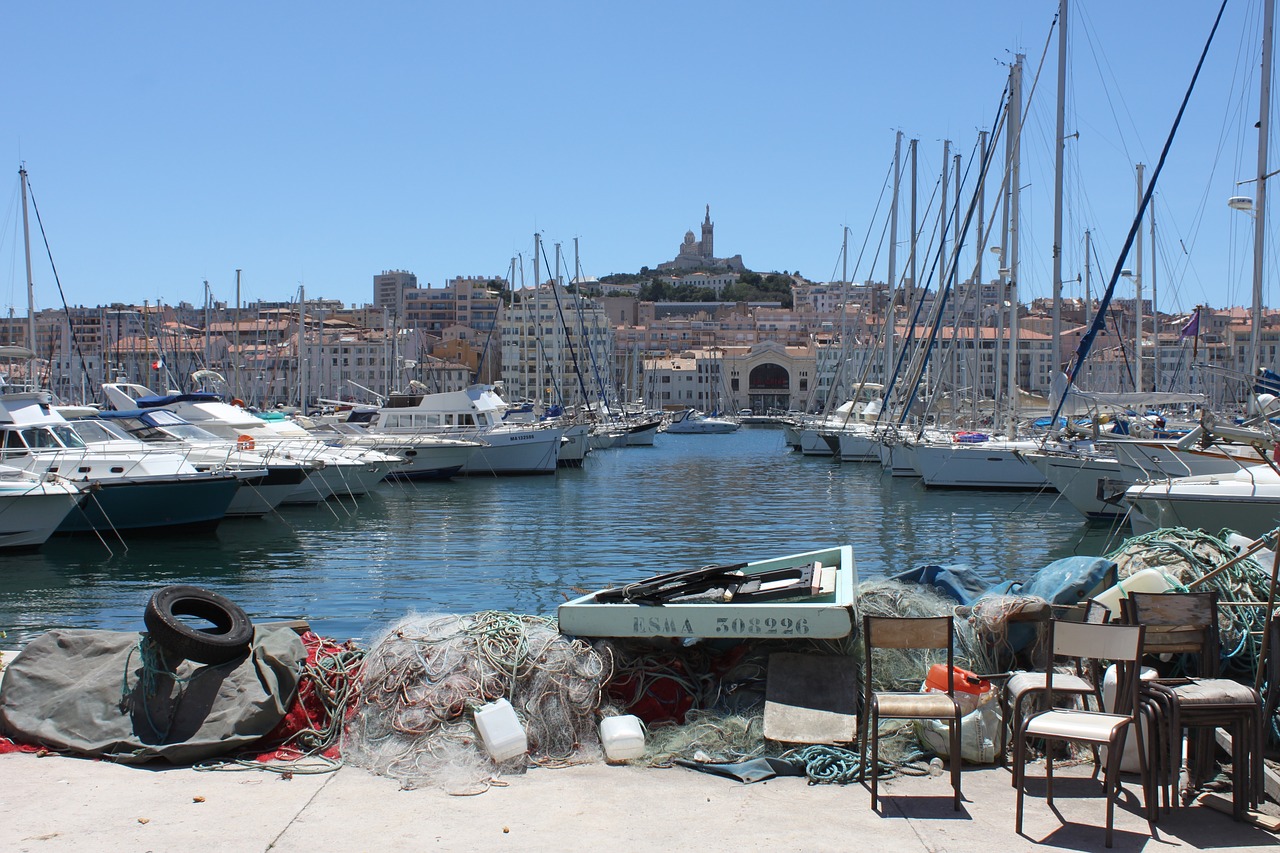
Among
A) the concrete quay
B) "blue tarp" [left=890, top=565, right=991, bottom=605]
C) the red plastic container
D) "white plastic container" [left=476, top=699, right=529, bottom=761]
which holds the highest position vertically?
"blue tarp" [left=890, top=565, right=991, bottom=605]

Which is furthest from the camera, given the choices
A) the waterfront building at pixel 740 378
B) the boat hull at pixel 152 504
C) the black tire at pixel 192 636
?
the waterfront building at pixel 740 378

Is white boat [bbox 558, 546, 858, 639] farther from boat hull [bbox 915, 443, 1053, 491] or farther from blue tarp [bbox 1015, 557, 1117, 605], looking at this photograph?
boat hull [bbox 915, 443, 1053, 491]

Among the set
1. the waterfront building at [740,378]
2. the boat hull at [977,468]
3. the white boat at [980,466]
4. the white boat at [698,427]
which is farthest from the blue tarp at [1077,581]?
the waterfront building at [740,378]

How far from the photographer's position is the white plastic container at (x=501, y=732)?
680 centimetres

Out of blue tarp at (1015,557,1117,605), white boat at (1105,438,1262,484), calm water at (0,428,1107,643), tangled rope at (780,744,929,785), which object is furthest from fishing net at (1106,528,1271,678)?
white boat at (1105,438,1262,484)

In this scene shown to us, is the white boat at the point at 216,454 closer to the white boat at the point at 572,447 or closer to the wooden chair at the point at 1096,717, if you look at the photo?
the white boat at the point at 572,447

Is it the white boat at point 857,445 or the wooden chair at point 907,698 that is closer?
the wooden chair at point 907,698

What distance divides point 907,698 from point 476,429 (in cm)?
3964

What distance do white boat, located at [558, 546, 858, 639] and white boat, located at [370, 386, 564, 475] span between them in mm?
36283

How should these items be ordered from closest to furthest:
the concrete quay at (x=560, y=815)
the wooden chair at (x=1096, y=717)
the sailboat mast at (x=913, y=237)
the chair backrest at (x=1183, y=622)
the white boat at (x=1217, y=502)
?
the wooden chair at (x=1096, y=717) → the concrete quay at (x=560, y=815) → the chair backrest at (x=1183, y=622) → the white boat at (x=1217, y=502) → the sailboat mast at (x=913, y=237)

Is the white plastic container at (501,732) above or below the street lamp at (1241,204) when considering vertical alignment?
below

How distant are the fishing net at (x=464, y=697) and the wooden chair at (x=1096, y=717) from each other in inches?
102

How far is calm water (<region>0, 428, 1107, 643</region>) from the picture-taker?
17594 millimetres

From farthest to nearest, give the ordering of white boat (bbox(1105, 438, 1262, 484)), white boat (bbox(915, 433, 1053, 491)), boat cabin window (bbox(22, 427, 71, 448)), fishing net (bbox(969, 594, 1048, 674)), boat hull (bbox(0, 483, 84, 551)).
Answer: white boat (bbox(915, 433, 1053, 491)) < boat cabin window (bbox(22, 427, 71, 448)) < white boat (bbox(1105, 438, 1262, 484)) < boat hull (bbox(0, 483, 84, 551)) < fishing net (bbox(969, 594, 1048, 674))
